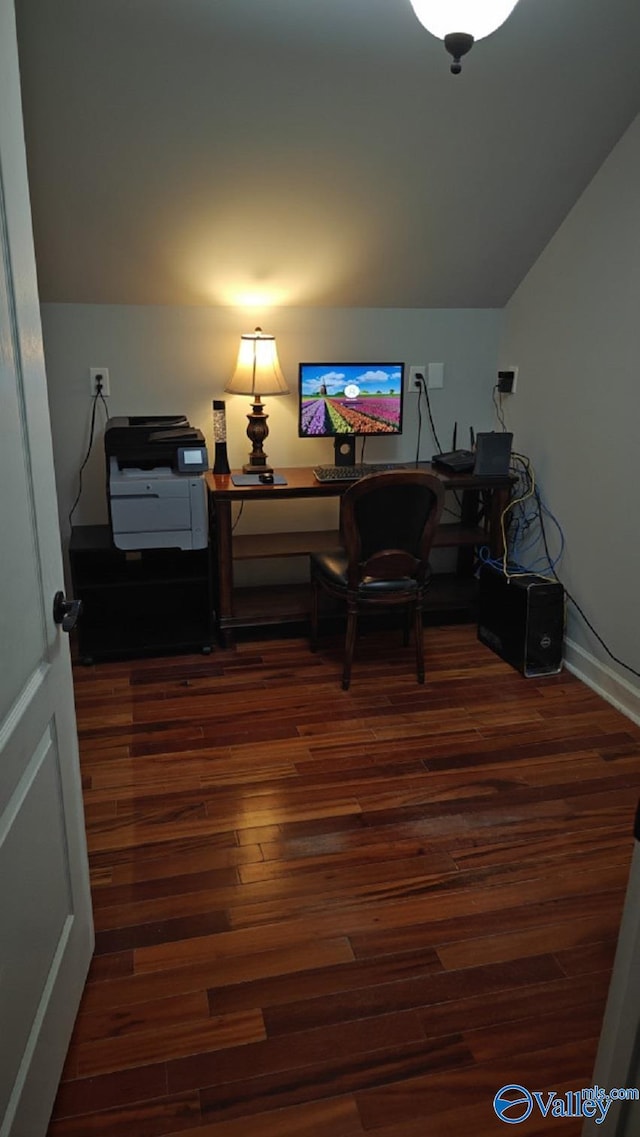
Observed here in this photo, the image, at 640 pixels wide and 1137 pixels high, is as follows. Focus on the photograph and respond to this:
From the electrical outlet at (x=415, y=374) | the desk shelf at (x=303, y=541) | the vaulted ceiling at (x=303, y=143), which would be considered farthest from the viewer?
the electrical outlet at (x=415, y=374)

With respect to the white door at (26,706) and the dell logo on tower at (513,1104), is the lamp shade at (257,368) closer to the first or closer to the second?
the white door at (26,706)

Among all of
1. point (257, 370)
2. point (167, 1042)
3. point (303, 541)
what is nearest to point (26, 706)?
point (167, 1042)

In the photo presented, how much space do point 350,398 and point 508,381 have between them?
79 cm

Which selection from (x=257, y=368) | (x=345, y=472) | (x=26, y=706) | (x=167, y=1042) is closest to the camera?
(x=26, y=706)

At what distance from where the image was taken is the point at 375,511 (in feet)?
8.95

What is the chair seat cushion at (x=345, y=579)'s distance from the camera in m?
2.88

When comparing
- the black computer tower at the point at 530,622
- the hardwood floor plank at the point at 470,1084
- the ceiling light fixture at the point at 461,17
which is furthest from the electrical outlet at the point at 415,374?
the hardwood floor plank at the point at 470,1084

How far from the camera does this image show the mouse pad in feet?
10.3

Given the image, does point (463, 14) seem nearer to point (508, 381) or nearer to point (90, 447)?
point (508, 381)

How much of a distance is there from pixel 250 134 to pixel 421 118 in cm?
59

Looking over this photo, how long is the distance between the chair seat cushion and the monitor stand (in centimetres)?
57

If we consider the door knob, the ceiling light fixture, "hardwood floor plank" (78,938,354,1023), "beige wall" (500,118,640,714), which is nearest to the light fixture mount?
the ceiling light fixture

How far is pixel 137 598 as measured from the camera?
10.9ft

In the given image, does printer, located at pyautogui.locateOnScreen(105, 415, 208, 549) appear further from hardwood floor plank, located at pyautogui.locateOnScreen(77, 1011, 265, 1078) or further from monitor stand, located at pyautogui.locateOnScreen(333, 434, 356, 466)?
hardwood floor plank, located at pyautogui.locateOnScreen(77, 1011, 265, 1078)
